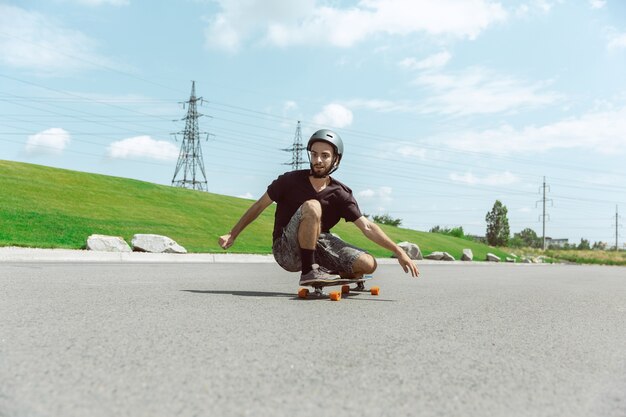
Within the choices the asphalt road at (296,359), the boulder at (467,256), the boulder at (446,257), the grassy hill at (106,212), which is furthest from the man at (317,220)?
the boulder at (467,256)

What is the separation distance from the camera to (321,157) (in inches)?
245

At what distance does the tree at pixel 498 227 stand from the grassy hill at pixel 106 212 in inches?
1780

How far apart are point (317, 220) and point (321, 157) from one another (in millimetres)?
664

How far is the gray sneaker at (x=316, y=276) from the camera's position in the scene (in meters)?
6.14

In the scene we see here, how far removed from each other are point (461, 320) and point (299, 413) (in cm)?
315

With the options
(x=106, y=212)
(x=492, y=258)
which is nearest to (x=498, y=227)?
(x=492, y=258)

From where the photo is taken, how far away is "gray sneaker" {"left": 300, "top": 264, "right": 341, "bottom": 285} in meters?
6.14

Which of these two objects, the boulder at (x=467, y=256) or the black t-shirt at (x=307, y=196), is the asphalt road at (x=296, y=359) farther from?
the boulder at (x=467, y=256)

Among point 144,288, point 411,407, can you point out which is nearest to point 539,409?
point 411,407

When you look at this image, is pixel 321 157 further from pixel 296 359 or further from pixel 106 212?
pixel 106 212

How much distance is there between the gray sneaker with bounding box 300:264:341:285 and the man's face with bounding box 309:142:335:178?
99 centimetres

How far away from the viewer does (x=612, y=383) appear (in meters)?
2.90

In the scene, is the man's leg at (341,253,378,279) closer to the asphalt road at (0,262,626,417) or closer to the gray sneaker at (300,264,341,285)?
the gray sneaker at (300,264,341,285)

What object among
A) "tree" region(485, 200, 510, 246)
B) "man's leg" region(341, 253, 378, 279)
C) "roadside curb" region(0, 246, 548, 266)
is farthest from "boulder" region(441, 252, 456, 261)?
"tree" region(485, 200, 510, 246)
